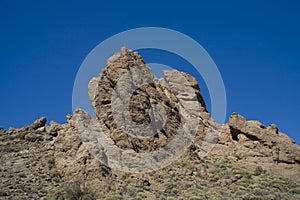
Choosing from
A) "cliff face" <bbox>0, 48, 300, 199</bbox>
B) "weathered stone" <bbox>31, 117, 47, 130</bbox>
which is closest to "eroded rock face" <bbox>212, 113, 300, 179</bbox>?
"cliff face" <bbox>0, 48, 300, 199</bbox>

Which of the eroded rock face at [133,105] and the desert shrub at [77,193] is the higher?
the eroded rock face at [133,105]

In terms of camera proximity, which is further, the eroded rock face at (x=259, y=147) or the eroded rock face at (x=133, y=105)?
the eroded rock face at (x=259, y=147)

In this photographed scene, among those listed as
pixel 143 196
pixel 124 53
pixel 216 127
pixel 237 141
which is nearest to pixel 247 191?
pixel 143 196

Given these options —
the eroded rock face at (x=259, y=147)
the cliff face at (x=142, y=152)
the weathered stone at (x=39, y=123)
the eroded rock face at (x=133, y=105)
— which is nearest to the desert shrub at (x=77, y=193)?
the cliff face at (x=142, y=152)

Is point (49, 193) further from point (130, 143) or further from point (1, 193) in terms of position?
point (130, 143)

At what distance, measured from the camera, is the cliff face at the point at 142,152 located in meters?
31.9

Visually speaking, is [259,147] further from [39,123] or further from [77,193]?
[39,123]

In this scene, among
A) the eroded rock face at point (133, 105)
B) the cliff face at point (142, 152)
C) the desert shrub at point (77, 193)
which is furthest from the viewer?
the eroded rock face at point (133, 105)

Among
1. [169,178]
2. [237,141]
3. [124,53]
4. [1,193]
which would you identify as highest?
[124,53]

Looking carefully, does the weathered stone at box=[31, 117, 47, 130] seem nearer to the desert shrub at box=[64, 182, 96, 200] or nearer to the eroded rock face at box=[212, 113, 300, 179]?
the desert shrub at box=[64, 182, 96, 200]

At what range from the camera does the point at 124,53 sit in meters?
41.7

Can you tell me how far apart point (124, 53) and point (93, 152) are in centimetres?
1187

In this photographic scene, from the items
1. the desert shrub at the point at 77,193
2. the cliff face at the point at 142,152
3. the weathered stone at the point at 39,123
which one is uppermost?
the weathered stone at the point at 39,123

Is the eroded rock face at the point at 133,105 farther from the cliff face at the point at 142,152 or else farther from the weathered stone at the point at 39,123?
the weathered stone at the point at 39,123
